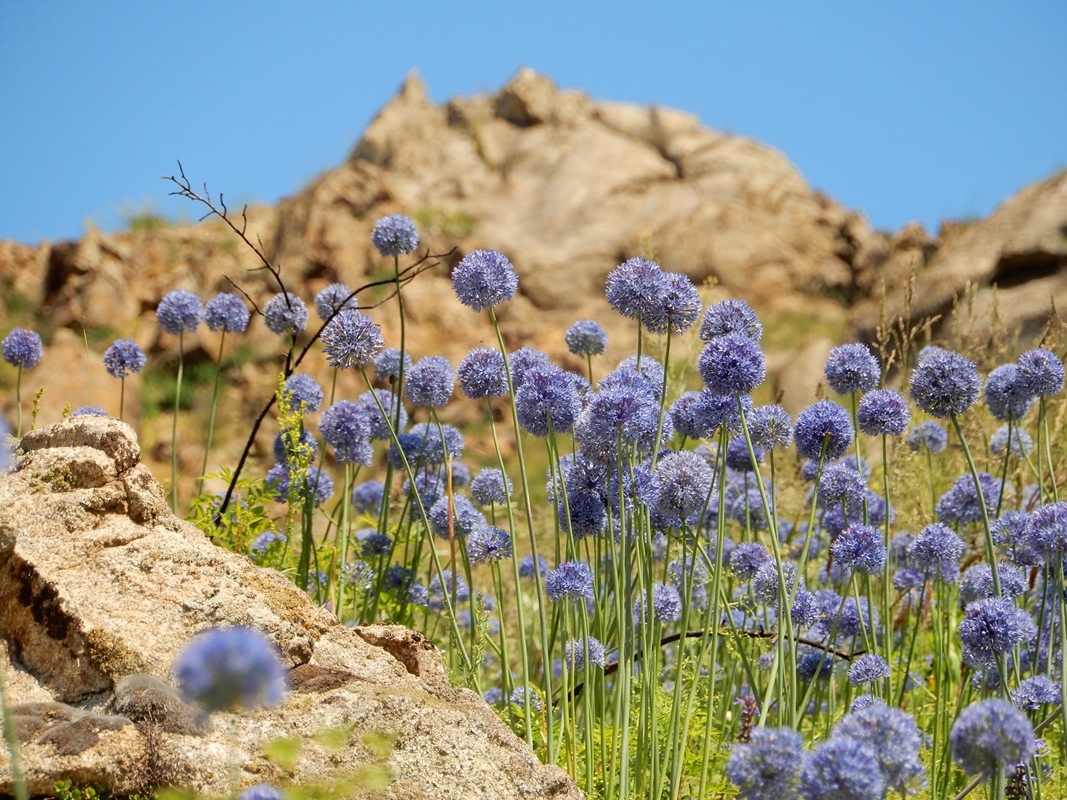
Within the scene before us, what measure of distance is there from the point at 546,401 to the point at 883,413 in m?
1.15

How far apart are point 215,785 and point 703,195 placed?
18.5 meters

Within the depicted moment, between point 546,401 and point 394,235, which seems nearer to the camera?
point 546,401

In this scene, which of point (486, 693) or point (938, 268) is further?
point (938, 268)

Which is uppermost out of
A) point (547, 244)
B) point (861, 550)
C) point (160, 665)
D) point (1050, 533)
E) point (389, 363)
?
point (547, 244)

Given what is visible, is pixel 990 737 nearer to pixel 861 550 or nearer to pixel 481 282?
pixel 861 550

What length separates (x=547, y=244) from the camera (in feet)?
62.6

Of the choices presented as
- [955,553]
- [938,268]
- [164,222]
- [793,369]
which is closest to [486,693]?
[955,553]

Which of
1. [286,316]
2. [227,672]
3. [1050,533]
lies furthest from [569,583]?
[286,316]

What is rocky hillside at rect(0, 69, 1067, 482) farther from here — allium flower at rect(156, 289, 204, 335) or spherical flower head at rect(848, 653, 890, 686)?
spherical flower head at rect(848, 653, 890, 686)

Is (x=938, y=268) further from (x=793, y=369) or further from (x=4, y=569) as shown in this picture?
(x=4, y=569)

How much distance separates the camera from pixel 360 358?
3.68 m

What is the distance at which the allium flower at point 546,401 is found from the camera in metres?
3.18

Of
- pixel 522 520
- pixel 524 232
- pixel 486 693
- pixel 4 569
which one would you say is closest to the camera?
pixel 4 569

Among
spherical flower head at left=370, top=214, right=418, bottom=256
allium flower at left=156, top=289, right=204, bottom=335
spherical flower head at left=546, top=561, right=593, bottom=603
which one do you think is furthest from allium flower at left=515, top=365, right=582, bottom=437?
allium flower at left=156, top=289, right=204, bottom=335
